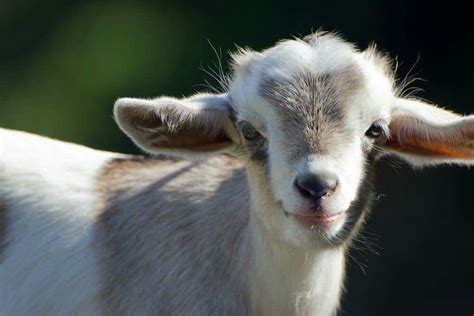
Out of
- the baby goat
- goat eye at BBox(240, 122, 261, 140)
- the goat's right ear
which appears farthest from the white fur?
goat eye at BBox(240, 122, 261, 140)

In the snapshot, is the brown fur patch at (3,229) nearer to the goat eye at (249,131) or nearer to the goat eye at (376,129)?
the goat eye at (249,131)

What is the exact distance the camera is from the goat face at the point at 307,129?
184 inches

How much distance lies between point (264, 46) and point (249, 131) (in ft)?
15.8

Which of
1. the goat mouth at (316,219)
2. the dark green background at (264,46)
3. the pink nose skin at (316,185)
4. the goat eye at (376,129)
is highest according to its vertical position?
the goat eye at (376,129)

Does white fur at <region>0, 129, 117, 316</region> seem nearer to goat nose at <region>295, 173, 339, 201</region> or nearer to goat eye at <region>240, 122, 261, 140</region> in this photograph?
goat eye at <region>240, 122, 261, 140</region>

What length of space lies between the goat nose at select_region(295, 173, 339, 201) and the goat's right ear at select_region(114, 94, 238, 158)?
0.63 metres

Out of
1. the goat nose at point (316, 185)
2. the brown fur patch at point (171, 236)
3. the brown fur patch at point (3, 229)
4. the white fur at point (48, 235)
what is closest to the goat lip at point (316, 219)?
the goat nose at point (316, 185)

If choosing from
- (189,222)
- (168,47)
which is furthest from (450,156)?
(168,47)

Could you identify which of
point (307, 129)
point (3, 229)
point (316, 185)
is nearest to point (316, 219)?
point (316, 185)

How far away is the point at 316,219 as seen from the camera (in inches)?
184

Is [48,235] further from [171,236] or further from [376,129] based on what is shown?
[376,129]

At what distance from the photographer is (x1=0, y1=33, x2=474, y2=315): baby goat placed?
15.7 feet

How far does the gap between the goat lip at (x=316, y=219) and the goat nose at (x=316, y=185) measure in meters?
0.10

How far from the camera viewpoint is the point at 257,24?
9.98 m
